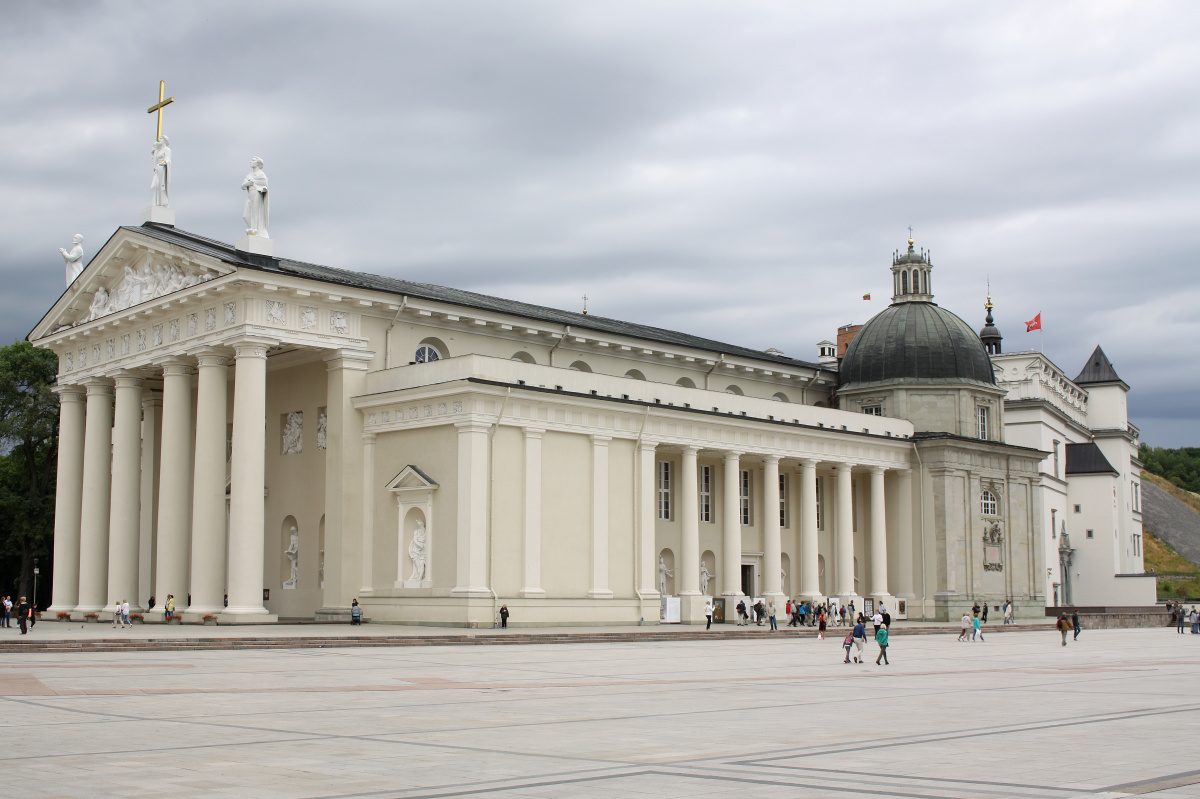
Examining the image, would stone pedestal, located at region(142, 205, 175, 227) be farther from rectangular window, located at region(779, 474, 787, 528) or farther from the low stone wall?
the low stone wall

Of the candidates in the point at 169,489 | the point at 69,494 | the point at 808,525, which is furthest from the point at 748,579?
the point at 69,494

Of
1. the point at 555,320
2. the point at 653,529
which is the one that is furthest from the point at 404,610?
the point at 555,320

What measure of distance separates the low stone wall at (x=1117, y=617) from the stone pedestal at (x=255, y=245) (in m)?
38.7

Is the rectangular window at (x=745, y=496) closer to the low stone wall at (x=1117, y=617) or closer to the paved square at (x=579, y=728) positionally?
the low stone wall at (x=1117, y=617)

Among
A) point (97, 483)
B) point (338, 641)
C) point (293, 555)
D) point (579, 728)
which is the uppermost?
point (97, 483)

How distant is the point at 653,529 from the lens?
150ft

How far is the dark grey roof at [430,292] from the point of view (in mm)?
42375

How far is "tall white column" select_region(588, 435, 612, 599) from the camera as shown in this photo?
4378cm

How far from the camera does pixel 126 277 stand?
48000 mm

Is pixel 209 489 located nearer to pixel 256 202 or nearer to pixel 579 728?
pixel 256 202

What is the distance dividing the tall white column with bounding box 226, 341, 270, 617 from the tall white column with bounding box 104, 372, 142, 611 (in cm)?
845

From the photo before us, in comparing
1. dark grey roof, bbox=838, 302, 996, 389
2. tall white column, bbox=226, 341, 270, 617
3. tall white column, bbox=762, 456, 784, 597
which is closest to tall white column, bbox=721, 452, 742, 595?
tall white column, bbox=762, 456, 784, 597

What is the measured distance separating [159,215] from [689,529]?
78.0 feet

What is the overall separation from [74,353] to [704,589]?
2771 centimetres
